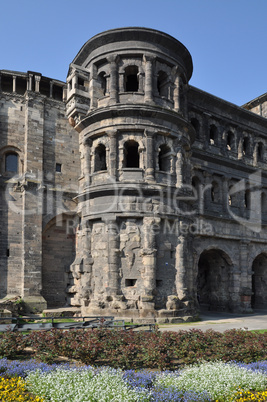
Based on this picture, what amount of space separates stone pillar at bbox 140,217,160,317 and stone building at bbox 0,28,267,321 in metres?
0.05

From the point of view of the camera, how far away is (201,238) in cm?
2227

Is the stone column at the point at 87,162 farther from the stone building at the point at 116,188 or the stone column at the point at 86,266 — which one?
the stone column at the point at 86,266

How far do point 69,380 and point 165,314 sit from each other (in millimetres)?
10268

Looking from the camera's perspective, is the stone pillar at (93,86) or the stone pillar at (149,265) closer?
the stone pillar at (149,265)

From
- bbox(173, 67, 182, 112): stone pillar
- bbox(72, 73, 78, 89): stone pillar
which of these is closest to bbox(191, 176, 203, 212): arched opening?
bbox(173, 67, 182, 112): stone pillar

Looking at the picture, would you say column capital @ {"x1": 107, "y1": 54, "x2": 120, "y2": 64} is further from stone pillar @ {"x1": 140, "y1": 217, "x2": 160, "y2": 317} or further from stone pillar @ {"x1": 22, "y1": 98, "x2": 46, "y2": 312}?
stone pillar @ {"x1": 140, "y1": 217, "x2": 160, "y2": 317}

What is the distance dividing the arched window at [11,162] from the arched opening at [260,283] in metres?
17.5

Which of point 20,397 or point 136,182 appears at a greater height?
point 136,182

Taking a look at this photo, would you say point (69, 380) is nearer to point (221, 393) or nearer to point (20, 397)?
point (20, 397)

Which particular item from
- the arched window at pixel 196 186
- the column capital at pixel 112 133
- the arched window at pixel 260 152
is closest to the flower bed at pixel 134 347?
the column capital at pixel 112 133

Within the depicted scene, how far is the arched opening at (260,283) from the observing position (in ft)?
88.5

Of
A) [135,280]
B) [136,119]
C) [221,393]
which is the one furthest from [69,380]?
[136,119]

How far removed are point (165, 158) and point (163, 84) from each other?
159 inches

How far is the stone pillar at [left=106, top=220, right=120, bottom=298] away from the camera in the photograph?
17.3 metres
